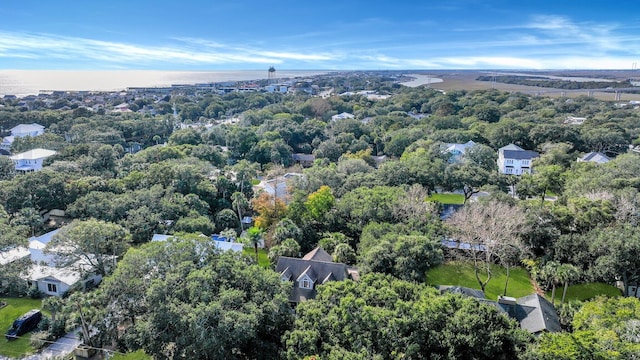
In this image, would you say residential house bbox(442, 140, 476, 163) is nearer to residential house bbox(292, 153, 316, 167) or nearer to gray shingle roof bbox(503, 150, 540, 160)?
gray shingle roof bbox(503, 150, 540, 160)

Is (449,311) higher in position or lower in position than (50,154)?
lower

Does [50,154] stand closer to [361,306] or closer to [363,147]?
[363,147]

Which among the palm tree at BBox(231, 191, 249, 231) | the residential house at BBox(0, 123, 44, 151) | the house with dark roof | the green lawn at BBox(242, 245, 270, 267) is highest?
the residential house at BBox(0, 123, 44, 151)

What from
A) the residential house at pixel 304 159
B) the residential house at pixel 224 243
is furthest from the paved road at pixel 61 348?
the residential house at pixel 304 159

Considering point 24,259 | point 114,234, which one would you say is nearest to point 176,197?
point 114,234

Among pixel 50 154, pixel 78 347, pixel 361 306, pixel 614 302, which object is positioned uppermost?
pixel 50 154

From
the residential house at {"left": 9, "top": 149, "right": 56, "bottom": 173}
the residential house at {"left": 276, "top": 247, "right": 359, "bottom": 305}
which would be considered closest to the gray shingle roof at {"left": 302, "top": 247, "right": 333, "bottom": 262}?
the residential house at {"left": 276, "top": 247, "right": 359, "bottom": 305}
